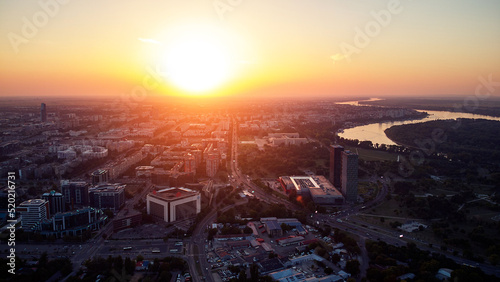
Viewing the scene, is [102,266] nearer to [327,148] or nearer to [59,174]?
[59,174]

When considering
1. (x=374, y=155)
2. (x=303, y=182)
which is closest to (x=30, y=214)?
(x=303, y=182)

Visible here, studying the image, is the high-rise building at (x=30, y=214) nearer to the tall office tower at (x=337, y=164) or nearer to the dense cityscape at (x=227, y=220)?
the dense cityscape at (x=227, y=220)

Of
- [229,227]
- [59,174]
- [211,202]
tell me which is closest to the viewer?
[229,227]

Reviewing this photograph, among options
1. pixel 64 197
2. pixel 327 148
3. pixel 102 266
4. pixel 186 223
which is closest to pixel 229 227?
pixel 186 223

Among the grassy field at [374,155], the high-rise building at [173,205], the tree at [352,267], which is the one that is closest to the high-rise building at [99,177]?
the high-rise building at [173,205]

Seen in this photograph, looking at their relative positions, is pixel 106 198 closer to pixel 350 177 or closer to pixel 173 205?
pixel 173 205
